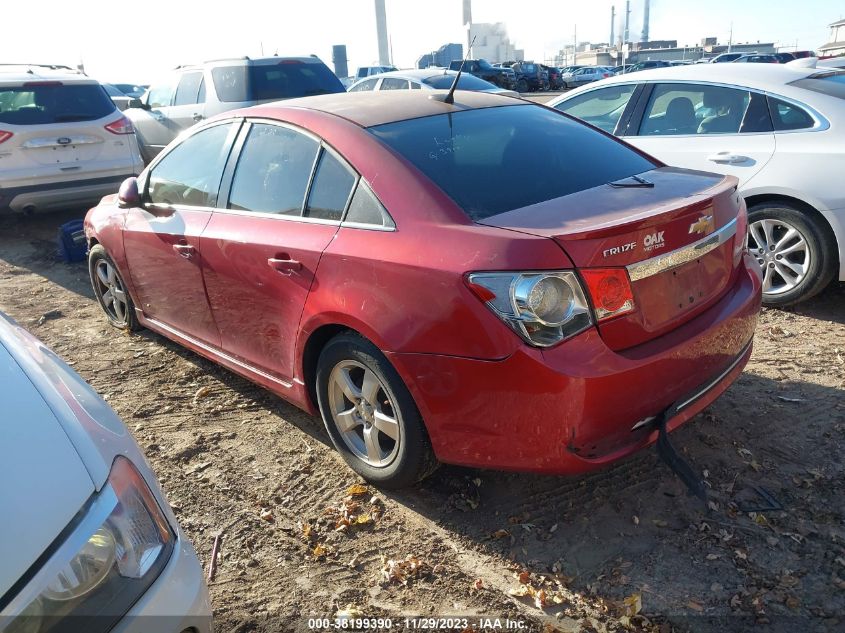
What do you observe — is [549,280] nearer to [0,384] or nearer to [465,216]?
[465,216]

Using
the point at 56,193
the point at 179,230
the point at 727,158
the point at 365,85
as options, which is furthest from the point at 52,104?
the point at 365,85

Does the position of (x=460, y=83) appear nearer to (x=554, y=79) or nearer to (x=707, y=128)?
(x=707, y=128)

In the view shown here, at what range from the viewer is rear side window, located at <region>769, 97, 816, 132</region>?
15.4 feet

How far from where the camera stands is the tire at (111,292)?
4895mm

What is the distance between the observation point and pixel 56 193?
7.93 m

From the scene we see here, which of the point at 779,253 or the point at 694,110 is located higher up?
the point at 694,110

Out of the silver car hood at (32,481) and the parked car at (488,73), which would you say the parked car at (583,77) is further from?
the silver car hood at (32,481)

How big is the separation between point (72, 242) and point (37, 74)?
2.60m

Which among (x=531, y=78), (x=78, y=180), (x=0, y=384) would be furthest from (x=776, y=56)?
(x=0, y=384)

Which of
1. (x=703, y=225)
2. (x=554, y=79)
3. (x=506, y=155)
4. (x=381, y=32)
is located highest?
(x=381, y=32)

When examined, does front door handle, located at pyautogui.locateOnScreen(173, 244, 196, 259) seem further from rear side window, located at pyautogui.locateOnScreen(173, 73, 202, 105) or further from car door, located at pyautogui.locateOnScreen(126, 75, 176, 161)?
car door, located at pyautogui.locateOnScreen(126, 75, 176, 161)

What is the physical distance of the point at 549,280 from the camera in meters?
2.34

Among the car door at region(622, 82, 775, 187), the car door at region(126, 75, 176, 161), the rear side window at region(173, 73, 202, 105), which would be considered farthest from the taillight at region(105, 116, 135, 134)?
the car door at region(622, 82, 775, 187)

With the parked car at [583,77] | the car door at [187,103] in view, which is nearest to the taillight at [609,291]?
the car door at [187,103]
